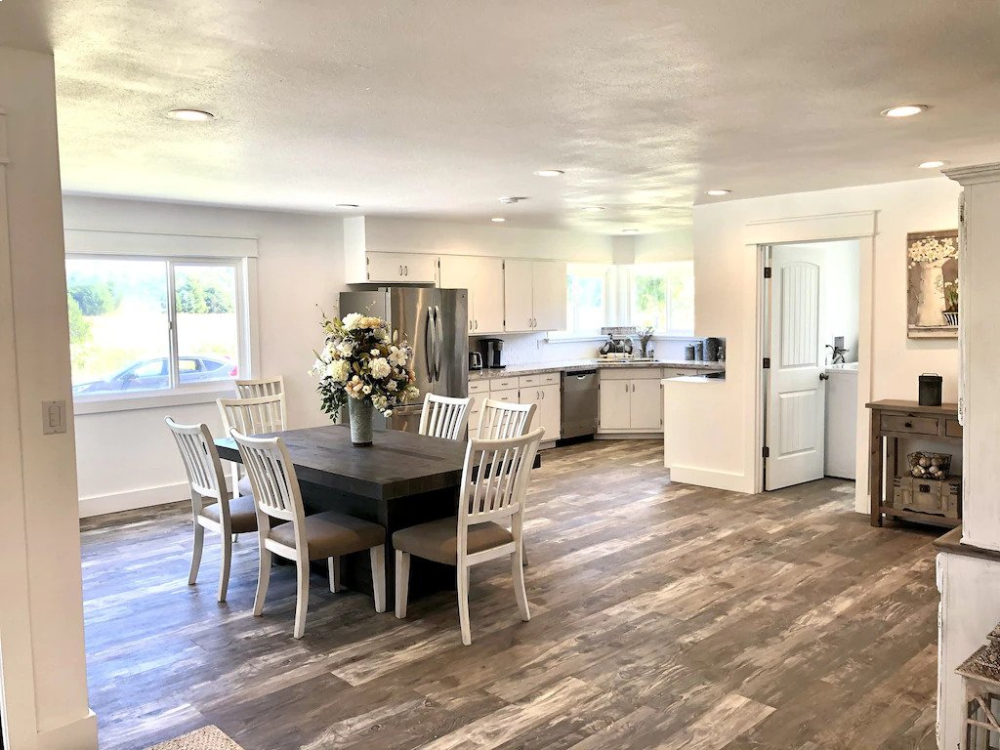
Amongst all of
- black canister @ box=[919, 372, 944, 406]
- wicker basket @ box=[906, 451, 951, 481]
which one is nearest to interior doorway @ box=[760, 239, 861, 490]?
black canister @ box=[919, 372, 944, 406]

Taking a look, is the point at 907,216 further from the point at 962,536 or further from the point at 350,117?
the point at 350,117

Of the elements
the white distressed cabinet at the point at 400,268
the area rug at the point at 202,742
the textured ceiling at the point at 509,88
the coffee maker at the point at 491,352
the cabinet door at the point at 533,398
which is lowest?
the area rug at the point at 202,742

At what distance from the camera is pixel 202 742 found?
2.72m

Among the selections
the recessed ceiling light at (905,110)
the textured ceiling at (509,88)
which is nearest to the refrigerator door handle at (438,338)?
the textured ceiling at (509,88)

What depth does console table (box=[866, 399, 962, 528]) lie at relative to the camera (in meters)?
4.89

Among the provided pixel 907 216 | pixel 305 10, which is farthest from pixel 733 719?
pixel 907 216

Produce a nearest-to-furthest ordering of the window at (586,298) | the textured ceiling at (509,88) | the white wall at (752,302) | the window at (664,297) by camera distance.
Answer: the textured ceiling at (509,88) < the white wall at (752,302) < the window at (664,297) < the window at (586,298)

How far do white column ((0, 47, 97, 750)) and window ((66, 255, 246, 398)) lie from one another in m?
3.38

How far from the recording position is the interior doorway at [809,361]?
20.3 ft

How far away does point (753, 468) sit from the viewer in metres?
6.19

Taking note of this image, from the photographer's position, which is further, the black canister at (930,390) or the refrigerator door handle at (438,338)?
the refrigerator door handle at (438,338)

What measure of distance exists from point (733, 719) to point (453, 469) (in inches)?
63.9

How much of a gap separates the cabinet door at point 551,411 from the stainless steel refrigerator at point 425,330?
1.10m

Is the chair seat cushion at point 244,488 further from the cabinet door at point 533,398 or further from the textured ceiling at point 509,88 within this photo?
the cabinet door at point 533,398
